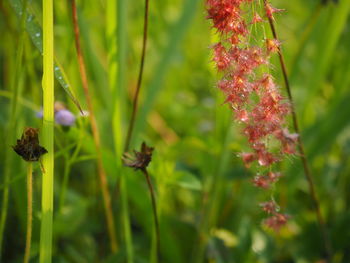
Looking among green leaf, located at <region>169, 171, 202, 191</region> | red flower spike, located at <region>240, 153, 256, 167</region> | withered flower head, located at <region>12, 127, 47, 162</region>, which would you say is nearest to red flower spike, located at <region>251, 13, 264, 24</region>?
red flower spike, located at <region>240, 153, 256, 167</region>

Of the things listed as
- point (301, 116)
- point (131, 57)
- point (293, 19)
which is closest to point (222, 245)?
point (301, 116)

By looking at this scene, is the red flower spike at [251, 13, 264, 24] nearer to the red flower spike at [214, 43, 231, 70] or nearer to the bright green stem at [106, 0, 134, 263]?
the red flower spike at [214, 43, 231, 70]

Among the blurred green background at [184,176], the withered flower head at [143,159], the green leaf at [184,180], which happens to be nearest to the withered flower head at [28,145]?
the withered flower head at [143,159]

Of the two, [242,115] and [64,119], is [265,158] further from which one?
[64,119]

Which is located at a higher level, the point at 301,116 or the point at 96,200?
the point at 301,116

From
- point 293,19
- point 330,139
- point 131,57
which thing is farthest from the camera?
point 293,19

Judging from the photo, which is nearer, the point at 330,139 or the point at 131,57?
the point at 330,139

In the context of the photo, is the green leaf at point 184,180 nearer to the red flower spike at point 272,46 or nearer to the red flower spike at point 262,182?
the red flower spike at point 262,182

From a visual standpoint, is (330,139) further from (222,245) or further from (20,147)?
(20,147)
